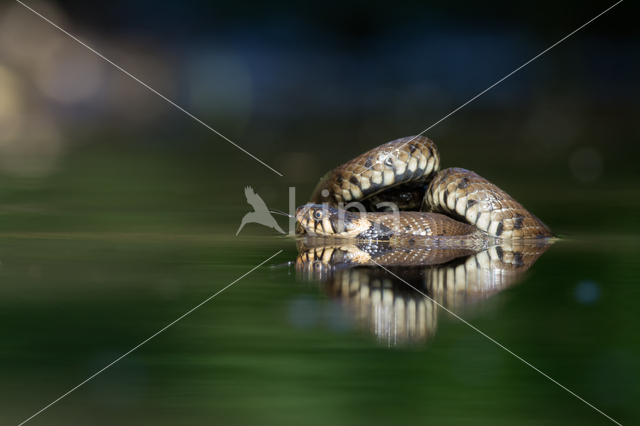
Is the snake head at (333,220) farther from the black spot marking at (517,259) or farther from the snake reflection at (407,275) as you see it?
the black spot marking at (517,259)

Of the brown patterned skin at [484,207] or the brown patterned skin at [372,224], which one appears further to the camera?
the brown patterned skin at [484,207]

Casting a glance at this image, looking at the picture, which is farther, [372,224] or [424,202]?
[424,202]

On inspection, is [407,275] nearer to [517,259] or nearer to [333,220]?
[517,259]

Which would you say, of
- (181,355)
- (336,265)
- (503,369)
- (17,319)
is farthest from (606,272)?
(17,319)

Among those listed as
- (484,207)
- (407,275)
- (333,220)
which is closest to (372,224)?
(333,220)

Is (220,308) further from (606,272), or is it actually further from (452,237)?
(452,237)

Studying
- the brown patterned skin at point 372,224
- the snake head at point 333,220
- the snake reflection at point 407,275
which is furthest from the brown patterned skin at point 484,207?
the snake head at point 333,220

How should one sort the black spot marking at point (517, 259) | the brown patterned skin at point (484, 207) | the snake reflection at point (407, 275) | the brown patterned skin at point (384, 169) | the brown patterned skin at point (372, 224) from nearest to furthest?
1. the snake reflection at point (407, 275)
2. the black spot marking at point (517, 259)
3. the brown patterned skin at point (372, 224)
4. the brown patterned skin at point (484, 207)
5. the brown patterned skin at point (384, 169)
